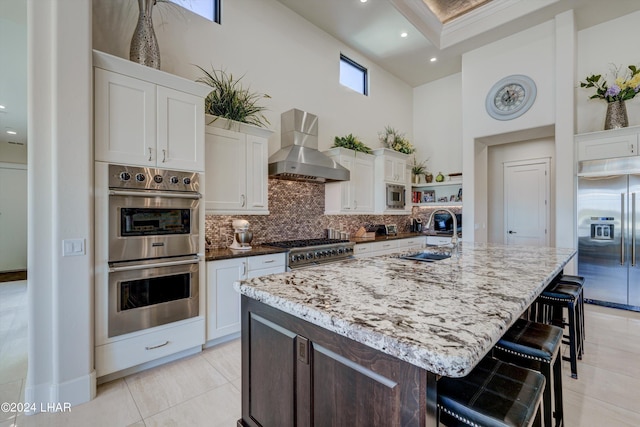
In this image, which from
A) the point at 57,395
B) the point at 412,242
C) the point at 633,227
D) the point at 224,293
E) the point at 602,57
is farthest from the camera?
the point at 412,242

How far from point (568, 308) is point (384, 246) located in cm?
270

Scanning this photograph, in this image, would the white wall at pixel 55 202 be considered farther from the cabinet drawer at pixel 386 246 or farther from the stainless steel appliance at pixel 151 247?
the cabinet drawer at pixel 386 246

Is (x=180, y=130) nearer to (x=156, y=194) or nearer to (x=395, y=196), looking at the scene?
(x=156, y=194)

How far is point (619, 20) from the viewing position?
428 cm

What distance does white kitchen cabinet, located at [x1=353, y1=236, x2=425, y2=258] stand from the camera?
172 inches

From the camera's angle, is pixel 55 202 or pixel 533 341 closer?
pixel 533 341

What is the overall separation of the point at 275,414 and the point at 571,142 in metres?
5.16

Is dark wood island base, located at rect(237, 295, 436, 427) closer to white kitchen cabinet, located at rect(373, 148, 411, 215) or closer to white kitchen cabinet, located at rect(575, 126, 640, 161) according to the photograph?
white kitchen cabinet, located at rect(373, 148, 411, 215)

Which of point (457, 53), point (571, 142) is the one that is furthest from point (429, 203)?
point (457, 53)

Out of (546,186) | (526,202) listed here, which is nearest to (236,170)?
(526,202)

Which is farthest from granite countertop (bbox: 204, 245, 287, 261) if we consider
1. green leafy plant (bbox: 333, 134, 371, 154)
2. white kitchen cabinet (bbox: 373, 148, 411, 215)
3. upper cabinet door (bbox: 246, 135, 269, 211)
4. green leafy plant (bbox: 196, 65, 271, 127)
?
white kitchen cabinet (bbox: 373, 148, 411, 215)

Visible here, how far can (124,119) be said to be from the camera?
7.52 feet

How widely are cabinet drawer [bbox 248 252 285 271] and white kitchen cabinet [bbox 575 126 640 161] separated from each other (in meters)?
4.48

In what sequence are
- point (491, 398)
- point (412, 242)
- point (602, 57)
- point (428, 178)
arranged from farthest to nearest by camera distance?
point (428, 178)
point (412, 242)
point (602, 57)
point (491, 398)
